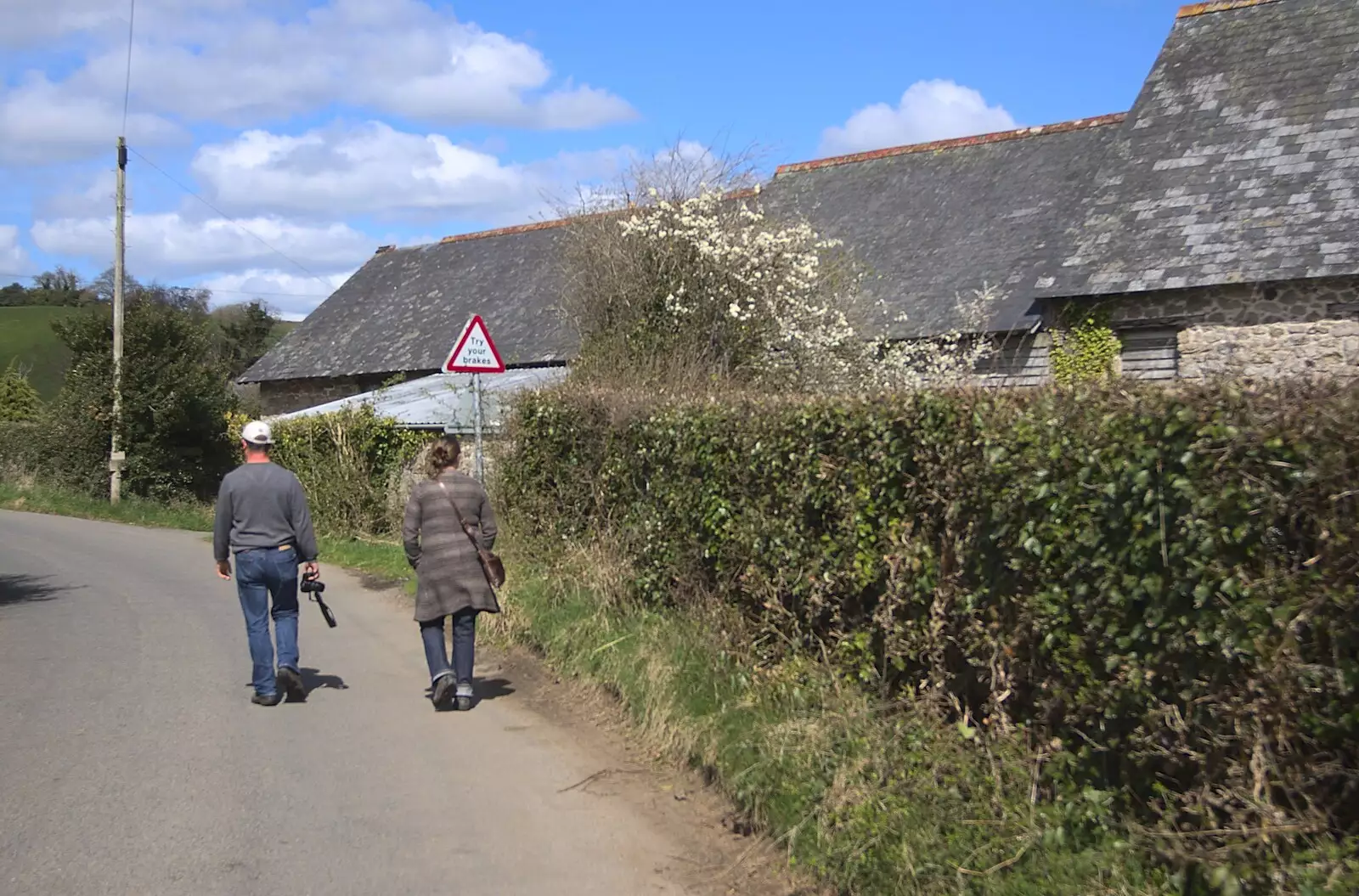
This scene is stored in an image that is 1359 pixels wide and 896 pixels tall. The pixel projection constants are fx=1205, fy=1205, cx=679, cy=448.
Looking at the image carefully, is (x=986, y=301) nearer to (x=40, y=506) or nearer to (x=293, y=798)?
(x=293, y=798)

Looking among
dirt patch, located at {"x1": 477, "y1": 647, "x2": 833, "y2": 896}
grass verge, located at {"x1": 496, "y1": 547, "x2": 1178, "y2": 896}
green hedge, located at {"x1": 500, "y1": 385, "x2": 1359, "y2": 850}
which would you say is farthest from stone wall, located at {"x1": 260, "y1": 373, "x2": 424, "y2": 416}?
green hedge, located at {"x1": 500, "y1": 385, "x2": 1359, "y2": 850}

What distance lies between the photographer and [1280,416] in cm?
368

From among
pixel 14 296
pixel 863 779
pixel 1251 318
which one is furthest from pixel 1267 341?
pixel 14 296

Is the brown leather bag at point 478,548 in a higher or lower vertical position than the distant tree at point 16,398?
lower

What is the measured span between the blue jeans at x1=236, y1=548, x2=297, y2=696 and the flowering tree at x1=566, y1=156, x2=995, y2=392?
18.1 feet

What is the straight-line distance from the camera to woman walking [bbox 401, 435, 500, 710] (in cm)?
793

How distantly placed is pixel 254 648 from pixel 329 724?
0.80 meters

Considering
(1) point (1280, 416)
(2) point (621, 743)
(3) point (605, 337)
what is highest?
(3) point (605, 337)

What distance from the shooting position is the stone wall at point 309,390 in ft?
100

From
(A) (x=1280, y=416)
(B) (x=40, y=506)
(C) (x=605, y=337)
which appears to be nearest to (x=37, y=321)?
(B) (x=40, y=506)

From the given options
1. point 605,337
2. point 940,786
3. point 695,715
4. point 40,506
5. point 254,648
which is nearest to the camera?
point 940,786

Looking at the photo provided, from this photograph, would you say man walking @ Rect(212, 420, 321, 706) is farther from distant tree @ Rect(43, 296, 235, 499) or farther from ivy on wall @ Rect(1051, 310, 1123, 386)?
distant tree @ Rect(43, 296, 235, 499)

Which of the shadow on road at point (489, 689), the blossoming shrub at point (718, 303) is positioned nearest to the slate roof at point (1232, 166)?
the blossoming shrub at point (718, 303)

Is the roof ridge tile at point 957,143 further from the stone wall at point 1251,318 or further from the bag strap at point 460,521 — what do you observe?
the bag strap at point 460,521
